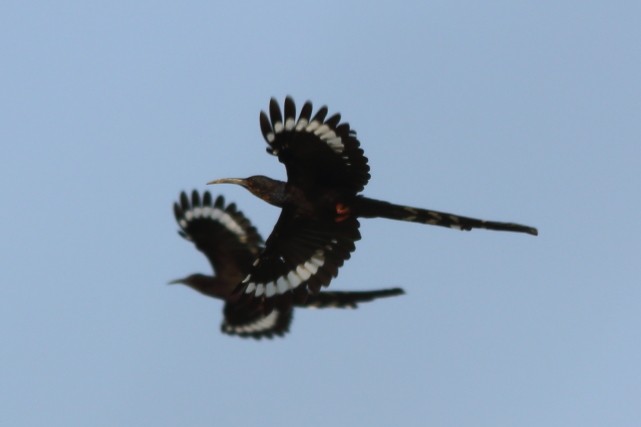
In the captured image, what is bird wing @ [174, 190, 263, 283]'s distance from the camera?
16469mm

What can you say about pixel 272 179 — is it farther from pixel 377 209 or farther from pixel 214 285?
pixel 214 285

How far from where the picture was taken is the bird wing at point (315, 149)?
10.6 m

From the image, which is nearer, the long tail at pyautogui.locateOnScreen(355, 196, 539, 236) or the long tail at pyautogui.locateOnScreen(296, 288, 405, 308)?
the long tail at pyautogui.locateOnScreen(355, 196, 539, 236)

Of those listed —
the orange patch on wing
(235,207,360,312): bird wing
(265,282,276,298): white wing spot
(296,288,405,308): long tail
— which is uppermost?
(296,288,405,308): long tail

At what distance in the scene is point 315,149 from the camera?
35.3 ft

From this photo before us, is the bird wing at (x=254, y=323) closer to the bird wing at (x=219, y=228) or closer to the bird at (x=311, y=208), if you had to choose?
the bird wing at (x=219, y=228)

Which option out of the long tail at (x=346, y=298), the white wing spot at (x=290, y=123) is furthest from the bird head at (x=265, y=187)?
the long tail at (x=346, y=298)

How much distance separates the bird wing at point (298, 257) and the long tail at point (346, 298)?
2.45m

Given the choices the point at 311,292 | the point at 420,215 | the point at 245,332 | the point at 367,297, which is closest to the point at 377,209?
the point at 420,215

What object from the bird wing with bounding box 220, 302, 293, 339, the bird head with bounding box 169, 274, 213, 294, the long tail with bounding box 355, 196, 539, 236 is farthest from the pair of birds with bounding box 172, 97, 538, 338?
the bird wing with bounding box 220, 302, 293, 339

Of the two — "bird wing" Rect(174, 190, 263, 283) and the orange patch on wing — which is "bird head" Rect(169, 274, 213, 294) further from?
the orange patch on wing

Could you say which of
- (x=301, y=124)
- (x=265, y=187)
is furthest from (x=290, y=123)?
(x=265, y=187)

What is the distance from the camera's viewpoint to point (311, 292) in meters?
11.6

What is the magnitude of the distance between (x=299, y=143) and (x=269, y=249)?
137 centimetres
